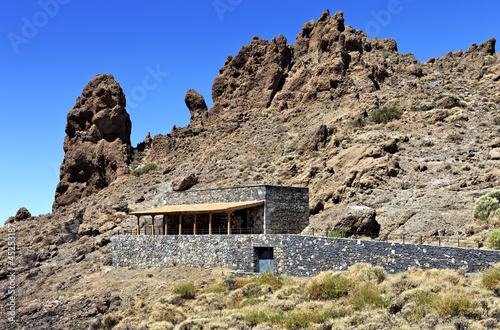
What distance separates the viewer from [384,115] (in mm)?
50812

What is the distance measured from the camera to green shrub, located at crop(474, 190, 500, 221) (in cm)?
2780

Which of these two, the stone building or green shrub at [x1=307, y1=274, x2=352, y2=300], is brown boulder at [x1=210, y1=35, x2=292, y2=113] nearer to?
the stone building

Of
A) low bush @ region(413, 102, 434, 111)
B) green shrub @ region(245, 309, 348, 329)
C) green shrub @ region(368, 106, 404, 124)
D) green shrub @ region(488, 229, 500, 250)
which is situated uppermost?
low bush @ region(413, 102, 434, 111)

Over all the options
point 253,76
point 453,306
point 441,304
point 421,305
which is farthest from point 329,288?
point 253,76

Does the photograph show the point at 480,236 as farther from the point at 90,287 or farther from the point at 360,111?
the point at 360,111

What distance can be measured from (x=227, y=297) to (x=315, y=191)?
1795 cm

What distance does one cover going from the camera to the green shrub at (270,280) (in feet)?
78.7

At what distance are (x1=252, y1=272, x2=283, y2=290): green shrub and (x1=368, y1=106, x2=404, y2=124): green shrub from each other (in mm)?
29923

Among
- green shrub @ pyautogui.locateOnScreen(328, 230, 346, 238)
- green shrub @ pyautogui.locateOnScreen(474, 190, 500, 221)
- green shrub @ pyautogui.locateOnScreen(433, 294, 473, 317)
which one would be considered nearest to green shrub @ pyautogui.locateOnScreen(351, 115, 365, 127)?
green shrub @ pyautogui.locateOnScreen(474, 190, 500, 221)

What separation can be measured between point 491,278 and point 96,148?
202 ft

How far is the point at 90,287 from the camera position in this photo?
1232 inches

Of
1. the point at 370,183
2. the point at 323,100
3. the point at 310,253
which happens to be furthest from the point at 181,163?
the point at 310,253

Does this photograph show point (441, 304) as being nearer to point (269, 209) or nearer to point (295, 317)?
point (295, 317)

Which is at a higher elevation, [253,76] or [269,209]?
[253,76]
